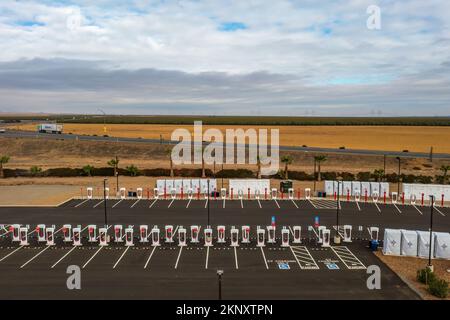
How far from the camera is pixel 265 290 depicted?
22.6 m

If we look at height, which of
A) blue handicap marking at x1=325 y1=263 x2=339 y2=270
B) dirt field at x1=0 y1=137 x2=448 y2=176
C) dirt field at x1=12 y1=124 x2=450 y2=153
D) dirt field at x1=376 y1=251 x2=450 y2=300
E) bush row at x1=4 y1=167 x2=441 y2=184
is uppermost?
dirt field at x1=12 y1=124 x2=450 y2=153

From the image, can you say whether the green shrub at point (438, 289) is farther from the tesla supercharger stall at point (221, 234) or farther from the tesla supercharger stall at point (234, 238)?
the tesla supercharger stall at point (221, 234)

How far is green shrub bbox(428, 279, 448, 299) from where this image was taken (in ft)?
69.9

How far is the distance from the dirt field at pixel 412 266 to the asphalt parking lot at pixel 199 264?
0.76 metres

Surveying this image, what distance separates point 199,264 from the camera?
26844mm

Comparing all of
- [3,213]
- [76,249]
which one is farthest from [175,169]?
[76,249]

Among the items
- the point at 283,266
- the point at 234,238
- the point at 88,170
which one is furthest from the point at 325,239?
the point at 88,170

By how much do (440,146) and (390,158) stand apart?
40286mm

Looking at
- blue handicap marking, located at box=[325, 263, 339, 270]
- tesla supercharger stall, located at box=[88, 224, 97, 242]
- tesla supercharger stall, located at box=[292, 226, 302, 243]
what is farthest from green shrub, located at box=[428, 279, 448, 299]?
tesla supercharger stall, located at box=[88, 224, 97, 242]

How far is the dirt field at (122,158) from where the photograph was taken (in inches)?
3035

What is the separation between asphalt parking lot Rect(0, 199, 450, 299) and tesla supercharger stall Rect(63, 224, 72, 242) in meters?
0.58

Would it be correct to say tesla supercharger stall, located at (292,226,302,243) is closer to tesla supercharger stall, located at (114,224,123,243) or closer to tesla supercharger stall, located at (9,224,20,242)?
tesla supercharger stall, located at (114,224,123,243)

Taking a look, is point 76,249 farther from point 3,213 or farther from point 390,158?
point 390,158
